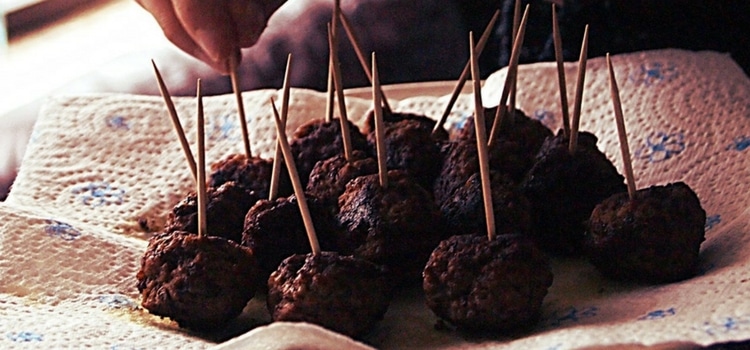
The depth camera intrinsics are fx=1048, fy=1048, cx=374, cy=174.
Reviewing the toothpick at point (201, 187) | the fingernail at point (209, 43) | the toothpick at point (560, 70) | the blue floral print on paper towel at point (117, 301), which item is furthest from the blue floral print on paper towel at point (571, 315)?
the fingernail at point (209, 43)

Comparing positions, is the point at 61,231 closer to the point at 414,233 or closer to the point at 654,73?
the point at 414,233

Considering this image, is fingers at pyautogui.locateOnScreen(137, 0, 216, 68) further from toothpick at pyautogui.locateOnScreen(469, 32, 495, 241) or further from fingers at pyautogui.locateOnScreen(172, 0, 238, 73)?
toothpick at pyautogui.locateOnScreen(469, 32, 495, 241)

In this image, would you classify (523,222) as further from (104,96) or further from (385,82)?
(385,82)

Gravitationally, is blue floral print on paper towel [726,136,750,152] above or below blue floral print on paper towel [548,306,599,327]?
above

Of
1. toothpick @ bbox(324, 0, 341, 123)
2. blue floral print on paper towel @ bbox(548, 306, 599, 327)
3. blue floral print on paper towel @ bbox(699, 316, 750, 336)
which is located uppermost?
toothpick @ bbox(324, 0, 341, 123)

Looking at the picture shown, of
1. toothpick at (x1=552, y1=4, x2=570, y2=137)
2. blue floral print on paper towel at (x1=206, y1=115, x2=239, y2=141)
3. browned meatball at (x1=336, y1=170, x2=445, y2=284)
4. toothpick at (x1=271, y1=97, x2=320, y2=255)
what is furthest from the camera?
blue floral print on paper towel at (x1=206, y1=115, x2=239, y2=141)

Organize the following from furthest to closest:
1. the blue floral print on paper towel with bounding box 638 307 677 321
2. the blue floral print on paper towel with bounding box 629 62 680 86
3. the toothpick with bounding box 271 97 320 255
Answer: the blue floral print on paper towel with bounding box 629 62 680 86, the toothpick with bounding box 271 97 320 255, the blue floral print on paper towel with bounding box 638 307 677 321

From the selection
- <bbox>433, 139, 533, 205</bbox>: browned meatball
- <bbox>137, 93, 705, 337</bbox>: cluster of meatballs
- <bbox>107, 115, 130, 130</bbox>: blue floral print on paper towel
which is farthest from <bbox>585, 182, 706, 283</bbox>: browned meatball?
<bbox>107, 115, 130, 130</bbox>: blue floral print on paper towel
